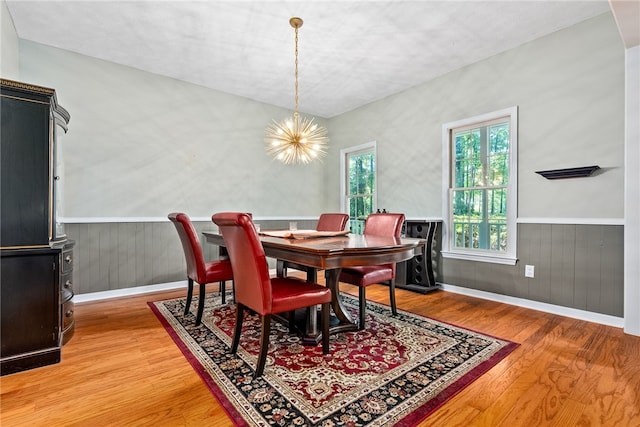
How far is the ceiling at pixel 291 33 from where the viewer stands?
270cm

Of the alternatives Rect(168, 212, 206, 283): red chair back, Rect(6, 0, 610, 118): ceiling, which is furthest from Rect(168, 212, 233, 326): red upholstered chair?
Rect(6, 0, 610, 118): ceiling

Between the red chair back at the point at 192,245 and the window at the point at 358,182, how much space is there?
3024mm

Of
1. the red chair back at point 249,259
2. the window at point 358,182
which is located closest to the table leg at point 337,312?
the red chair back at point 249,259

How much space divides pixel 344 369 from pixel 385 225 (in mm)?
1528

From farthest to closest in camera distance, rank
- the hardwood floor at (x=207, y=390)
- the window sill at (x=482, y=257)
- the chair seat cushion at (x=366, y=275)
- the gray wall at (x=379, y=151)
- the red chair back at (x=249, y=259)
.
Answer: the window sill at (x=482, y=257)
the gray wall at (x=379, y=151)
the chair seat cushion at (x=366, y=275)
the red chair back at (x=249, y=259)
the hardwood floor at (x=207, y=390)

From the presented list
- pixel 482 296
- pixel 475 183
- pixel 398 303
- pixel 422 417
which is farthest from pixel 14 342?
pixel 475 183

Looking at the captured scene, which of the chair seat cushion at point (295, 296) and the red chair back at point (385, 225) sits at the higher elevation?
the red chair back at point (385, 225)

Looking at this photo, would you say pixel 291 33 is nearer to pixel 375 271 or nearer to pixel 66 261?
pixel 375 271

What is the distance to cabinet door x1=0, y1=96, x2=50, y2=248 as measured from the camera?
191 cm

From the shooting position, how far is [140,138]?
3859 millimetres

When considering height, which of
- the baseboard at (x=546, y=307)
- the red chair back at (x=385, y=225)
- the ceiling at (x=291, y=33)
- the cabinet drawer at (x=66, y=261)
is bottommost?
the baseboard at (x=546, y=307)

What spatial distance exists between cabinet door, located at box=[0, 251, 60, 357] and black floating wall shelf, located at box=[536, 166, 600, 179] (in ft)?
13.7

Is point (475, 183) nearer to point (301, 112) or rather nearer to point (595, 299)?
point (595, 299)

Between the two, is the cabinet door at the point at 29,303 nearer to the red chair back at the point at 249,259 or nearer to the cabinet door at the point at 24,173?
the cabinet door at the point at 24,173
